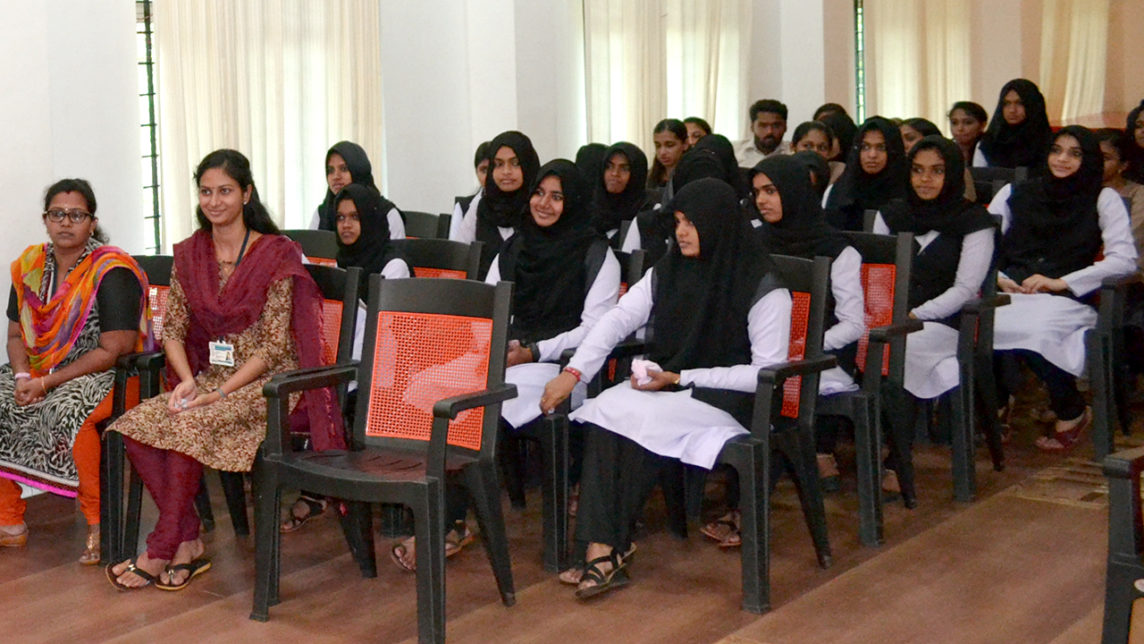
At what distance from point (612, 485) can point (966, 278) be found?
180cm

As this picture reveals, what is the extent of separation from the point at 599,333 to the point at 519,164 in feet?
4.60

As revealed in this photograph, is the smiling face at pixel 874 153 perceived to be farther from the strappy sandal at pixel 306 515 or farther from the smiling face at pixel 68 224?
the smiling face at pixel 68 224

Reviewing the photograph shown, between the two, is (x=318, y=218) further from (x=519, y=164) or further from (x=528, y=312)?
(x=528, y=312)

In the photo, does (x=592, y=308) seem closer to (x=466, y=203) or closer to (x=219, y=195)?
(x=219, y=195)

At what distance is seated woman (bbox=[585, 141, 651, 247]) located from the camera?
5.61m

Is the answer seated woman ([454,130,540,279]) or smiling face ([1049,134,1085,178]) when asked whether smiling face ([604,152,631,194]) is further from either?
smiling face ([1049,134,1085,178])

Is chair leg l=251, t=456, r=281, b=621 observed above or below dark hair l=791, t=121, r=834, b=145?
below

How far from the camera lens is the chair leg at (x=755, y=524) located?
125 inches

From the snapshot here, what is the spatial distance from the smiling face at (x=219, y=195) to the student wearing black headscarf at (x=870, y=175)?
2698mm

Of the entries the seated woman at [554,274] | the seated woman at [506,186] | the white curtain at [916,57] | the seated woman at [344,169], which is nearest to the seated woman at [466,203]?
the seated woman at [344,169]

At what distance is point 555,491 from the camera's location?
3535 millimetres

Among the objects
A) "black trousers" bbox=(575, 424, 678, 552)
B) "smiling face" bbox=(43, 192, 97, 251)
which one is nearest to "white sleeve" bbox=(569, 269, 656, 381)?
"black trousers" bbox=(575, 424, 678, 552)

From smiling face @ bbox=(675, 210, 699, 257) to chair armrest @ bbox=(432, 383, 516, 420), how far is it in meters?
0.62

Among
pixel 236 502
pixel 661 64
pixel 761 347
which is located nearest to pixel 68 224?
pixel 236 502
